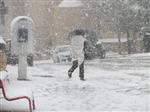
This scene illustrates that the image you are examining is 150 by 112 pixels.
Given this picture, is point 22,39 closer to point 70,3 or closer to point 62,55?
point 62,55

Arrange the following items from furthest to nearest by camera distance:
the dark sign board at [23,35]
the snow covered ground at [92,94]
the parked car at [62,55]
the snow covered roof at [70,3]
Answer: the snow covered roof at [70,3]
the parked car at [62,55]
the dark sign board at [23,35]
the snow covered ground at [92,94]

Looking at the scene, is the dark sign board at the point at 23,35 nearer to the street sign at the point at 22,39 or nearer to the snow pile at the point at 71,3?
the street sign at the point at 22,39

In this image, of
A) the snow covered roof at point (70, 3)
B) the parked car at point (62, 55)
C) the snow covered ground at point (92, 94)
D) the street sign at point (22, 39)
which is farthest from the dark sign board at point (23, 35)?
the snow covered roof at point (70, 3)

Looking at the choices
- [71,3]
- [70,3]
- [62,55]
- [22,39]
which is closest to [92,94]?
[22,39]

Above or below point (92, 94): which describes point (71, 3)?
above

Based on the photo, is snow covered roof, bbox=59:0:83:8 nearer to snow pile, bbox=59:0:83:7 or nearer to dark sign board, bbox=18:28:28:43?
snow pile, bbox=59:0:83:7

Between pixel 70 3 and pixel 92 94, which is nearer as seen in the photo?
pixel 92 94

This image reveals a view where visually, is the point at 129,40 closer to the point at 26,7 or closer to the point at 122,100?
the point at 26,7

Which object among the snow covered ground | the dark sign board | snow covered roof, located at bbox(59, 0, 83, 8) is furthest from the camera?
snow covered roof, located at bbox(59, 0, 83, 8)

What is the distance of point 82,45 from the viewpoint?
17375mm

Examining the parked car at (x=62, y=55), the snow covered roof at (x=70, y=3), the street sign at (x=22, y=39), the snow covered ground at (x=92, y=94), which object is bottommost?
the snow covered ground at (x=92, y=94)

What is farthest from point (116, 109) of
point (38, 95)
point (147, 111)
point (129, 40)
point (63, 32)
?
point (63, 32)

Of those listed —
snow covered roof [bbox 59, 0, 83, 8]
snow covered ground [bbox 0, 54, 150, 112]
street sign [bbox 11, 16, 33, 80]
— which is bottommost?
snow covered ground [bbox 0, 54, 150, 112]

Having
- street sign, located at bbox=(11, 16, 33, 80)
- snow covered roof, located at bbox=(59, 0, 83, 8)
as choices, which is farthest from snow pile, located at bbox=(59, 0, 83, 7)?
street sign, located at bbox=(11, 16, 33, 80)
